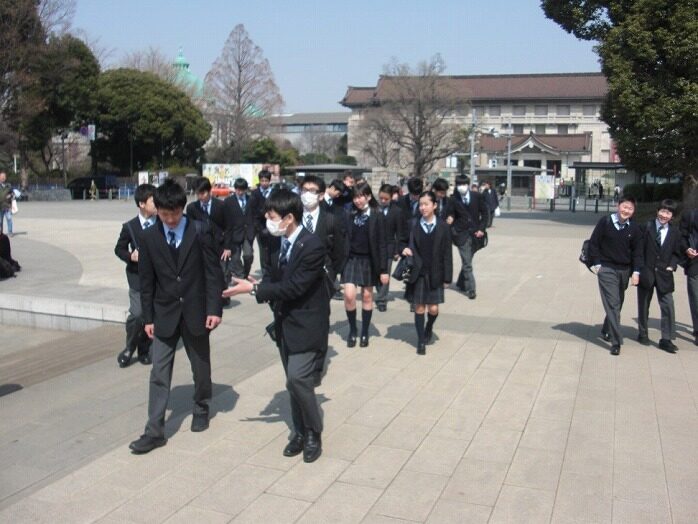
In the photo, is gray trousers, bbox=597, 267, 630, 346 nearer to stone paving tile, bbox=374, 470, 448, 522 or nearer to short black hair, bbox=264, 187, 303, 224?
stone paving tile, bbox=374, 470, 448, 522

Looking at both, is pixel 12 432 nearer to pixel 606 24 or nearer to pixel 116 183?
pixel 606 24

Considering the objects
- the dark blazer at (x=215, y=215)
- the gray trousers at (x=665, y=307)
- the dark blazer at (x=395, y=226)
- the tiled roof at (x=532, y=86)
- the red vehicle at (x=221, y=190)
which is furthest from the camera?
the tiled roof at (x=532, y=86)

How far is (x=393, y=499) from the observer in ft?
12.9

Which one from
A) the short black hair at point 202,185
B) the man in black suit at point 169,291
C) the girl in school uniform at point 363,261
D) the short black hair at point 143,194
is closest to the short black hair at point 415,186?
the girl in school uniform at point 363,261

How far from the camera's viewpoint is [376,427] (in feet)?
16.5

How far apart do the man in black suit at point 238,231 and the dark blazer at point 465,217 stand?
287cm

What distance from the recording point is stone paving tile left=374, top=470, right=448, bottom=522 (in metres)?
3.76

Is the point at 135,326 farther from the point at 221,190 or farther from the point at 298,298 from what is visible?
the point at 221,190

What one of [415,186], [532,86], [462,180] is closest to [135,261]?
[415,186]

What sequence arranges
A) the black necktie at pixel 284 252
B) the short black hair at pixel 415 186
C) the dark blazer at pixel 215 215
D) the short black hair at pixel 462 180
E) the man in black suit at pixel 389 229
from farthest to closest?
the short black hair at pixel 462 180 < the short black hair at pixel 415 186 < the dark blazer at pixel 215 215 < the man in black suit at pixel 389 229 < the black necktie at pixel 284 252

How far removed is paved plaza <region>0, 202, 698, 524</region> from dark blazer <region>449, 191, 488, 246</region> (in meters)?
1.62

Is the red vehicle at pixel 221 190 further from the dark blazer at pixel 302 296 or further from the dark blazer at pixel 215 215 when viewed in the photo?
the dark blazer at pixel 302 296

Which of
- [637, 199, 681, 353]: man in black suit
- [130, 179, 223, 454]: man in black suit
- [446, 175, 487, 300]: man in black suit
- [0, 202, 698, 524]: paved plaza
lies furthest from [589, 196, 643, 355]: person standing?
[130, 179, 223, 454]: man in black suit

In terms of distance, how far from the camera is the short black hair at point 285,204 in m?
4.31
